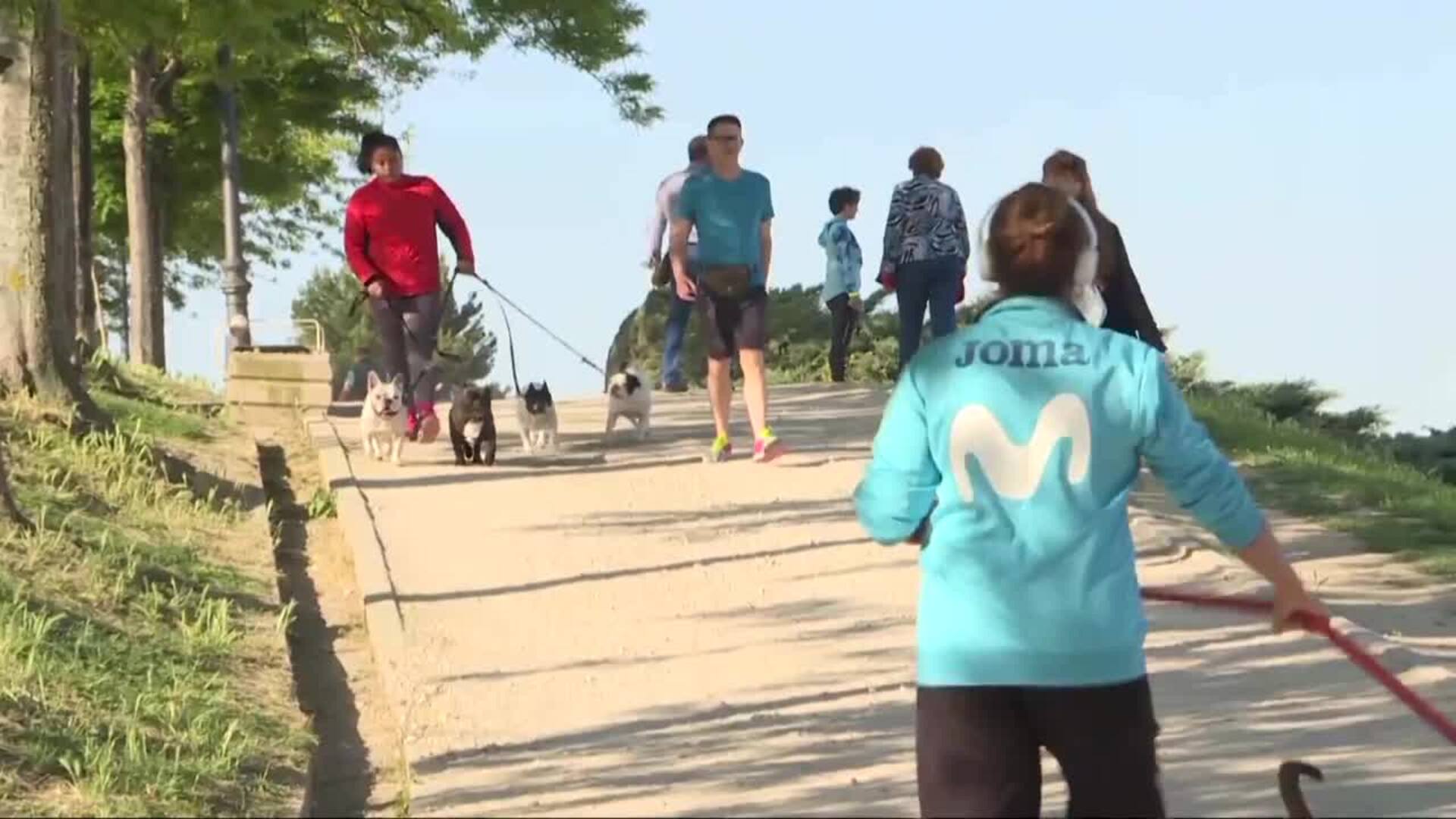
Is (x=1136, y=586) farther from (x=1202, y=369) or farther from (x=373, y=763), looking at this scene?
(x=1202, y=369)

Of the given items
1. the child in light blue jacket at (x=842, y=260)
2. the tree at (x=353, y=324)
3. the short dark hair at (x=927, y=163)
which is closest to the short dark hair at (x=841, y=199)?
the child in light blue jacket at (x=842, y=260)

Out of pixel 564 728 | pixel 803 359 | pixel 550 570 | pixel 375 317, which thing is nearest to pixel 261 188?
pixel 803 359

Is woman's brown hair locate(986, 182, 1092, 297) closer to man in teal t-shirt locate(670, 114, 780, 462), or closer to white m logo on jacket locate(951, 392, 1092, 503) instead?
white m logo on jacket locate(951, 392, 1092, 503)

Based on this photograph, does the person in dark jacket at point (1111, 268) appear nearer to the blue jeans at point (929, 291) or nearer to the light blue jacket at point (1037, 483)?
the blue jeans at point (929, 291)

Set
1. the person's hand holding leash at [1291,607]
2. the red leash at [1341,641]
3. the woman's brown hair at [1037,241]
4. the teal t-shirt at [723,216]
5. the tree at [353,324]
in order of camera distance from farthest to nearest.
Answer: the tree at [353,324]
the teal t-shirt at [723,216]
the red leash at [1341,641]
the person's hand holding leash at [1291,607]
the woman's brown hair at [1037,241]

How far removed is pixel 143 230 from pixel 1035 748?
2204cm

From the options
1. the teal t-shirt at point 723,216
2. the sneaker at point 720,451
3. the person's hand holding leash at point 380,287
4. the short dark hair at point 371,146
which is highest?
the short dark hair at point 371,146

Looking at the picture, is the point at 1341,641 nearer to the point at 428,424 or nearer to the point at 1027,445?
the point at 1027,445

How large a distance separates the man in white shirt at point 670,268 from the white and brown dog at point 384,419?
2.39m

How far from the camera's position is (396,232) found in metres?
13.1

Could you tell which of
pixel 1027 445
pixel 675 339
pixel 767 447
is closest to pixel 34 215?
pixel 767 447

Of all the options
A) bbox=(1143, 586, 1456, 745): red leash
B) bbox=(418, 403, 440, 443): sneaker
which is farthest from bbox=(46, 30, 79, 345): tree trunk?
bbox=(1143, 586, 1456, 745): red leash

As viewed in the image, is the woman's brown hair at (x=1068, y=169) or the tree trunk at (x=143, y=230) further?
the tree trunk at (x=143, y=230)

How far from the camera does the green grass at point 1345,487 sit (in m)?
12.1
